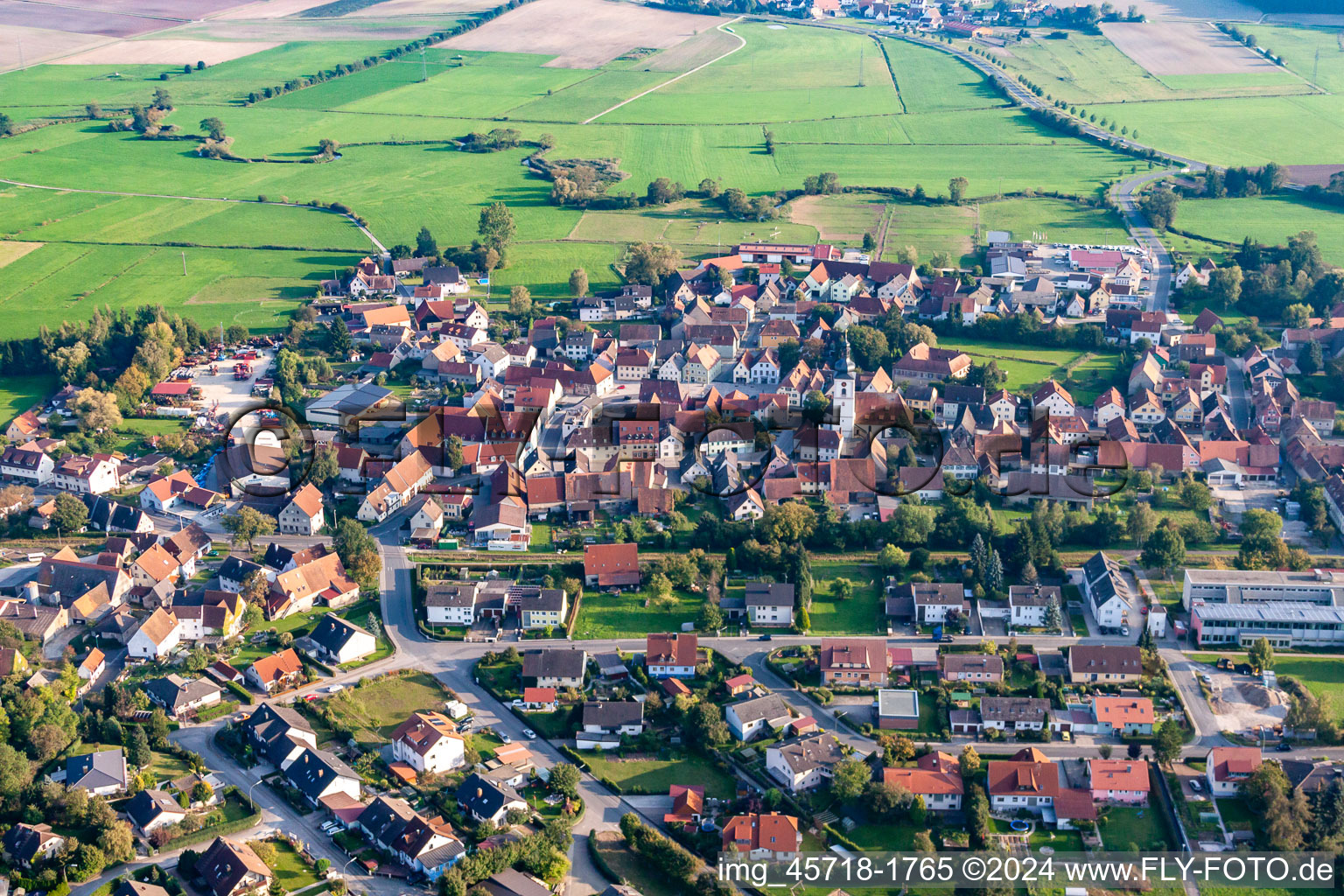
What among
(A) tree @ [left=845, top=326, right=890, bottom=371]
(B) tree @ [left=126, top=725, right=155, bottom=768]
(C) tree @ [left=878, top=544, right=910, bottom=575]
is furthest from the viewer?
(A) tree @ [left=845, top=326, right=890, bottom=371]

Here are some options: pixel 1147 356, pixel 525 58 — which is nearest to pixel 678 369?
pixel 1147 356

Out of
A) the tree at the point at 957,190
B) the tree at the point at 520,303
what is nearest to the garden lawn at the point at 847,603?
the tree at the point at 520,303

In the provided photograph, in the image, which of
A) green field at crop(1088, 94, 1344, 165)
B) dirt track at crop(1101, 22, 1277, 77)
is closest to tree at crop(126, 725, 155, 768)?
green field at crop(1088, 94, 1344, 165)

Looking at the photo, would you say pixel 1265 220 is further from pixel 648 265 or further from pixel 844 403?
pixel 844 403

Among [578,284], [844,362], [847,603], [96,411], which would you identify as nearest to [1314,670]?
[847,603]

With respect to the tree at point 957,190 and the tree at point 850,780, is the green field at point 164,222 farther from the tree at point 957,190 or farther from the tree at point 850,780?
the tree at point 850,780

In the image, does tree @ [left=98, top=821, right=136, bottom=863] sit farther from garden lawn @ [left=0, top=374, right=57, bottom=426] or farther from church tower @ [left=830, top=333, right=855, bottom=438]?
church tower @ [left=830, top=333, right=855, bottom=438]
